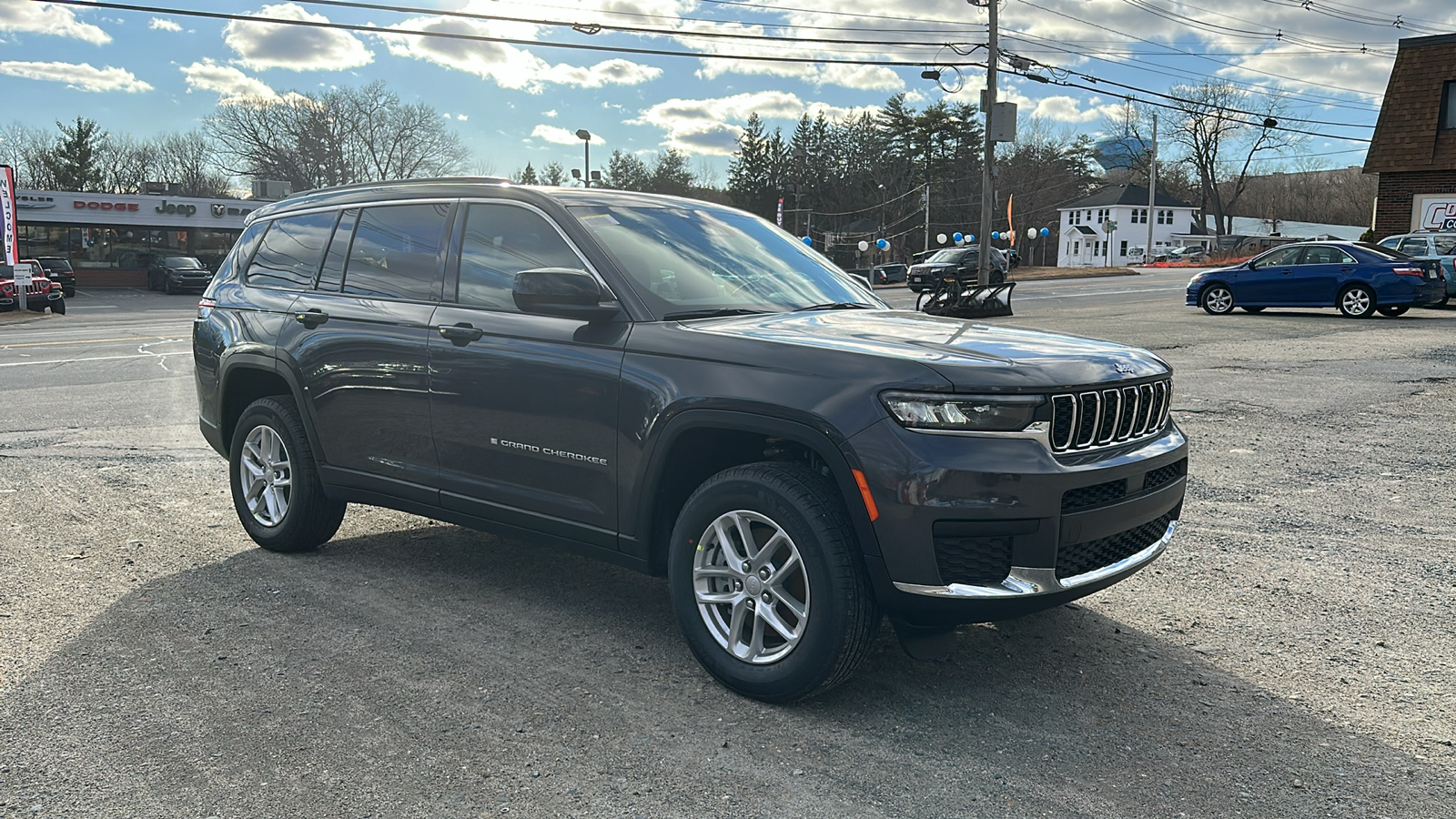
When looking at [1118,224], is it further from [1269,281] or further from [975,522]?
[975,522]

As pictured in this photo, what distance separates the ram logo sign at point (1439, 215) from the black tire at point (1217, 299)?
14.8 m

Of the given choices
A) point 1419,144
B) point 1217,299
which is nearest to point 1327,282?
point 1217,299

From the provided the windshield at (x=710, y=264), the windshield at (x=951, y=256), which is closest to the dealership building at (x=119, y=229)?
the windshield at (x=951, y=256)

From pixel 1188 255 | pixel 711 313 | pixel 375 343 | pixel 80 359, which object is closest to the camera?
pixel 711 313

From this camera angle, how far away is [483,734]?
3455 mm

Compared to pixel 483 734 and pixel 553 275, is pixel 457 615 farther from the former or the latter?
pixel 553 275

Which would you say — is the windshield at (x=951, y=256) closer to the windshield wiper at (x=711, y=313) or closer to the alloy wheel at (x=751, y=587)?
the windshield wiper at (x=711, y=313)

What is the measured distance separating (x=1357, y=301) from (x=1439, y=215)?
15530mm

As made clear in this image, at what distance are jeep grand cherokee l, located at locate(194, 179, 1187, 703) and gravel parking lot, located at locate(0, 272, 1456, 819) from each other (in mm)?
387

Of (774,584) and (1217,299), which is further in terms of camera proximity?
(1217,299)

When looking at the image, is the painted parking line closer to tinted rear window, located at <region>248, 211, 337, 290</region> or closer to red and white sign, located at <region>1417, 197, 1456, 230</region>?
tinted rear window, located at <region>248, 211, 337, 290</region>

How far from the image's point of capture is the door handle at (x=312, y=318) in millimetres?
5207

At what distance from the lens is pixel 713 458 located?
13.1 feet

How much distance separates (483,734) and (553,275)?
163 cm
